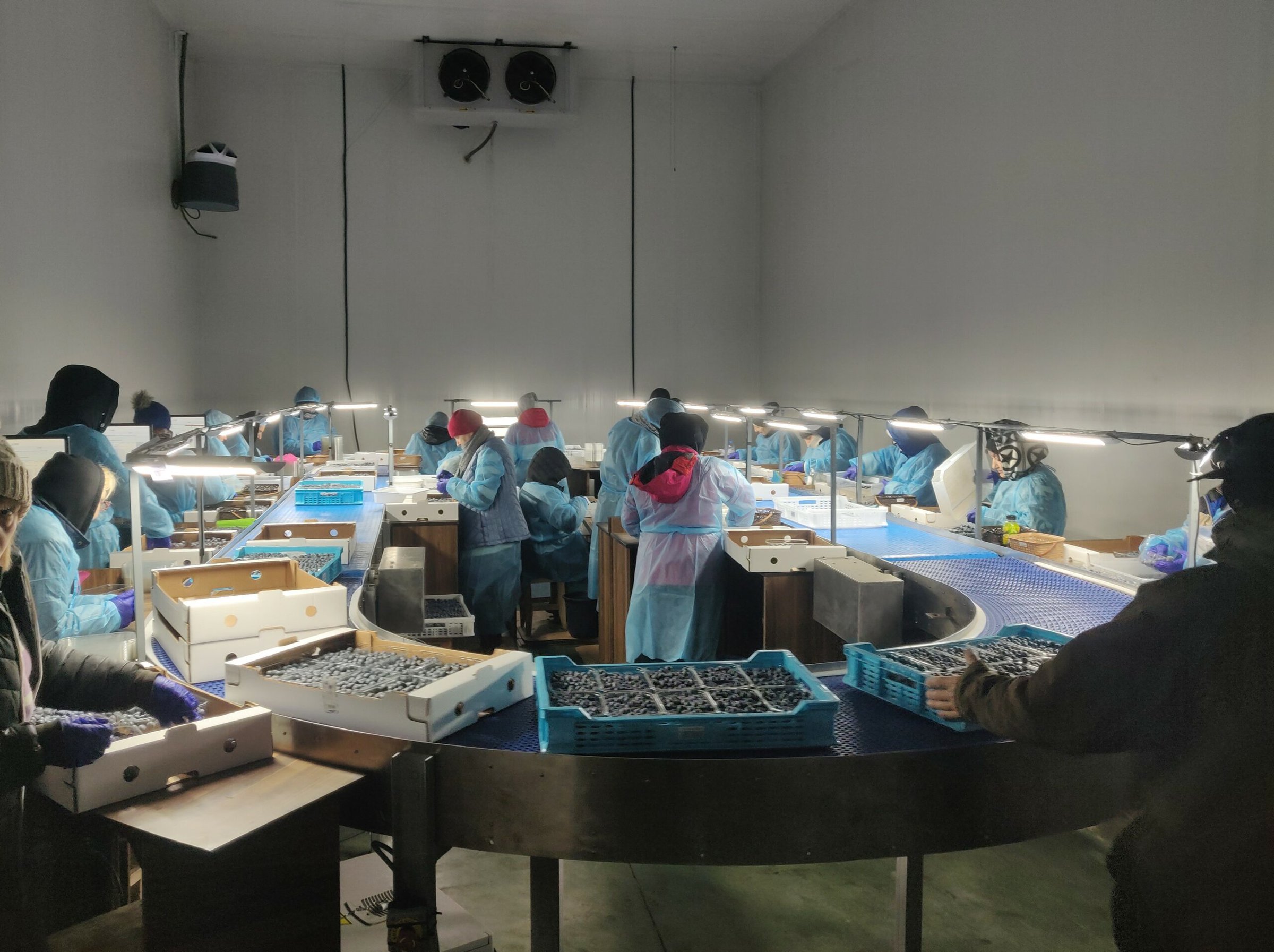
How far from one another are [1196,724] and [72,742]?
5.98 feet

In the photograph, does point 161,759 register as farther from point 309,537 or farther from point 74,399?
point 74,399

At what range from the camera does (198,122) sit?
1009cm

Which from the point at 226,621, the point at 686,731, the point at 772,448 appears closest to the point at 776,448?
the point at 772,448

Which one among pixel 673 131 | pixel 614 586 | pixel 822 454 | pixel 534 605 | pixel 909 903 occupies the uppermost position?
pixel 673 131

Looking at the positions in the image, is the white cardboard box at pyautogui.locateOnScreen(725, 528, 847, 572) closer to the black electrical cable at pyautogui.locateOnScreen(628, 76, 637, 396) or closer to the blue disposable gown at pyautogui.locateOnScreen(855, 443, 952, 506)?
the blue disposable gown at pyautogui.locateOnScreen(855, 443, 952, 506)

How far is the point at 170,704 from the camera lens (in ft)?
6.24

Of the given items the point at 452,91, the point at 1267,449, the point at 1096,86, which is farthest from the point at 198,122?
the point at 1267,449

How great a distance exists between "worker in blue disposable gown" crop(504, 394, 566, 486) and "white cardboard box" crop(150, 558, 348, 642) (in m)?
4.91

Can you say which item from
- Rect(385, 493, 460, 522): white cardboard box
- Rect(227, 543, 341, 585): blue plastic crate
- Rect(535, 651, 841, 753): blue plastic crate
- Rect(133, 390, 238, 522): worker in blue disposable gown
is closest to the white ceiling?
Rect(133, 390, 238, 522): worker in blue disposable gown

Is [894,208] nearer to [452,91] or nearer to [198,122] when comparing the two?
[452,91]

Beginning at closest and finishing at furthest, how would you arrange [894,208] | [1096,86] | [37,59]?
[1096,86] → [37,59] → [894,208]

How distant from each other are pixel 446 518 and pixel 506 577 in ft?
1.86

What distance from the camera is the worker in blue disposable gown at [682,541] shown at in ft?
14.4

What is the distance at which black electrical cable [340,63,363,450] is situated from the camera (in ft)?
34.2
